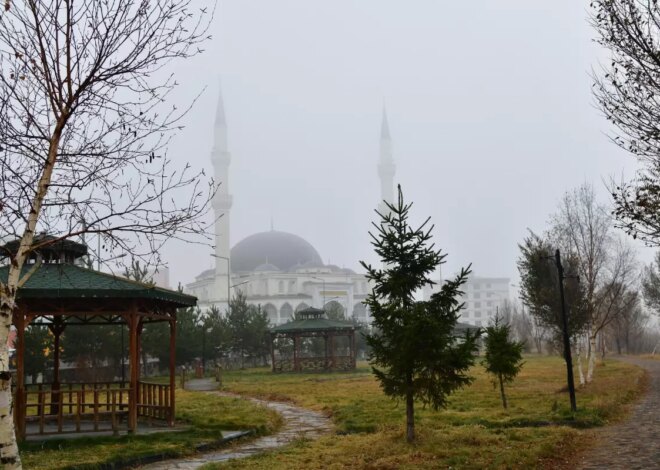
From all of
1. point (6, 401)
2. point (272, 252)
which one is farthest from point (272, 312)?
point (6, 401)

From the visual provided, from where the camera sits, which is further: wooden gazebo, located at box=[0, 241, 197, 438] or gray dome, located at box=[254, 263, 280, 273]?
gray dome, located at box=[254, 263, 280, 273]

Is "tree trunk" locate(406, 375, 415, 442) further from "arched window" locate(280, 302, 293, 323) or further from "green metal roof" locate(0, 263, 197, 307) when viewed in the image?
"arched window" locate(280, 302, 293, 323)

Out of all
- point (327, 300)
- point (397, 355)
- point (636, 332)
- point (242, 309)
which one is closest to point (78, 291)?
point (397, 355)

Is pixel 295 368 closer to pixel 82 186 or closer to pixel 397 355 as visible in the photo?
pixel 397 355

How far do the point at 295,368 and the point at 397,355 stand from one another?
36058 millimetres

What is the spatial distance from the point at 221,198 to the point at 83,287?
74105mm

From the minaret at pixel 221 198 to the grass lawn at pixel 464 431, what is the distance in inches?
2515

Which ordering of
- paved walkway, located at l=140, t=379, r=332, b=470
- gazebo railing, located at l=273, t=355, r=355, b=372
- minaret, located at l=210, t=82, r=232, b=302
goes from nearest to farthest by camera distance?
paved walkway, located at l=140, t=379, r=332, b=470
gazebo railing, located at l=273, t=355, r=355, b=372
minaret, located at l=210, t=82, r=232, b=302

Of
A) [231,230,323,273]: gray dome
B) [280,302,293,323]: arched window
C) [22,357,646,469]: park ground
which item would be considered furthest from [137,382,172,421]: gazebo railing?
[231,230,323,273]: gray dome

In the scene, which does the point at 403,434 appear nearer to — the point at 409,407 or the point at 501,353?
the point at 409,407

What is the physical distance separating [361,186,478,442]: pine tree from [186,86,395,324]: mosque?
79.1 m

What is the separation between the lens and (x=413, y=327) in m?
12.6

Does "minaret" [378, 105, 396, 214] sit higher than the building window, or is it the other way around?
"minaret" [378, 105, 396, 214]

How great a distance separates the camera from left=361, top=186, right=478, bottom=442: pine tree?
1277cm
